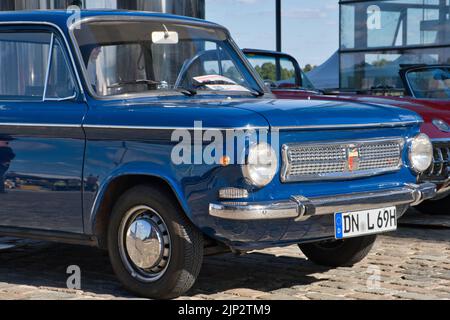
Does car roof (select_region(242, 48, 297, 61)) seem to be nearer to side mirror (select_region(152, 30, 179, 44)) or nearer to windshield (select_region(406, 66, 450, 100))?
windshield (select_region(406, 66, 450, 100))

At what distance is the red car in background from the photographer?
847cm

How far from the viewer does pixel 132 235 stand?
5637 mm

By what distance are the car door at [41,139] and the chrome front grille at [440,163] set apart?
359 cm

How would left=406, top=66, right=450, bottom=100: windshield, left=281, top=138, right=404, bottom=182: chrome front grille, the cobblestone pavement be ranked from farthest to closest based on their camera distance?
left=406, top=66, right=450, bottom=100: windshield → the cobblestone pavement → left=281, top=138, right=404, bottom=182: chrome front grille

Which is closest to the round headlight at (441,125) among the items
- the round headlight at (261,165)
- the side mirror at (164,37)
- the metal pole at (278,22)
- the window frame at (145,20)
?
the window frame at (145,20)

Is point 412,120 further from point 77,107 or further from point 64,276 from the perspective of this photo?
point 64,276

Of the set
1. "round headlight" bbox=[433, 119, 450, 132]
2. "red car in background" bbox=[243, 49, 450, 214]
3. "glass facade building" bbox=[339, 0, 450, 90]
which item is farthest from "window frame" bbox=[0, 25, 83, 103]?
"glass facade building" bbox=[339, 0, 450, 90]

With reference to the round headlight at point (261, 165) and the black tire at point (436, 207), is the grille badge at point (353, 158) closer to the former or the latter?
the round headlight at point (261, 165)

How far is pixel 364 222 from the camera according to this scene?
5.64 metres

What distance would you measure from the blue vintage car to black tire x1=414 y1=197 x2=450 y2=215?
121 inches

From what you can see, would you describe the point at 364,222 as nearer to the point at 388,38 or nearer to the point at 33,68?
the point at 33,68

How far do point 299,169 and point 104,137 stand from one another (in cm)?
119

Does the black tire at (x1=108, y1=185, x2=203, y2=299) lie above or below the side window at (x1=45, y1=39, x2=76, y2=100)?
below
